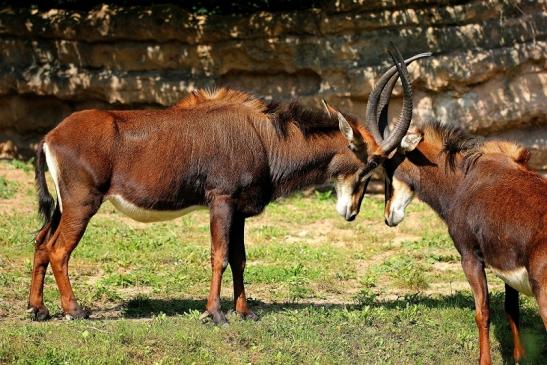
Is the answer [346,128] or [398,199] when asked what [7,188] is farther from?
[398,199]

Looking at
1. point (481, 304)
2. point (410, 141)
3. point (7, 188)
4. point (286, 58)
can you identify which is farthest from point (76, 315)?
point (286, 58)

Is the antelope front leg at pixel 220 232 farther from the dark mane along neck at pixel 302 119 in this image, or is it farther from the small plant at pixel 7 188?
the small plant at pixel 7 188

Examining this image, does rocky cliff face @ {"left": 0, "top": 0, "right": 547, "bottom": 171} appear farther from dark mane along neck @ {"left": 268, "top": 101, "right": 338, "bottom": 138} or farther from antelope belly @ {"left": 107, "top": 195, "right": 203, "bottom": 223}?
antelope belly @ {"left": 107, "top": 195, "right": 203, "bottom": 223}

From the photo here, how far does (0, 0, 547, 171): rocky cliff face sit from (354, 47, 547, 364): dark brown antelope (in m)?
5.08

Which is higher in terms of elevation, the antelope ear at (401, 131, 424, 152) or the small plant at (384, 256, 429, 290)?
the antelope ear at (401, 131, 424, 152)

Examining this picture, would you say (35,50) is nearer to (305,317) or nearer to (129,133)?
(129,133)

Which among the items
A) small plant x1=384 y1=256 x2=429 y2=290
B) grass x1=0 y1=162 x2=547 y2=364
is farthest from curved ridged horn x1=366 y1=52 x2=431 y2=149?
small plant x1=384 y1=256 x2=429 y2=290

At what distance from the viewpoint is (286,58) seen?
15617 mm

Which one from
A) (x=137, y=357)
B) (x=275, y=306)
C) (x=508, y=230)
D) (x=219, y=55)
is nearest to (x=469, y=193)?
(x=508, y=230)

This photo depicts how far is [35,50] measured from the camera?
16766 millimetres

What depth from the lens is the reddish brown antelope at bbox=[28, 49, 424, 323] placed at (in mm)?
9320

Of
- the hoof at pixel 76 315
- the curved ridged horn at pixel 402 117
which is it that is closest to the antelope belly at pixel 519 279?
the curved ridged horn at pixel 402 117

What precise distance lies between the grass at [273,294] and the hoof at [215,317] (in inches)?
3.1

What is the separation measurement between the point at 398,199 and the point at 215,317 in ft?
6.77
